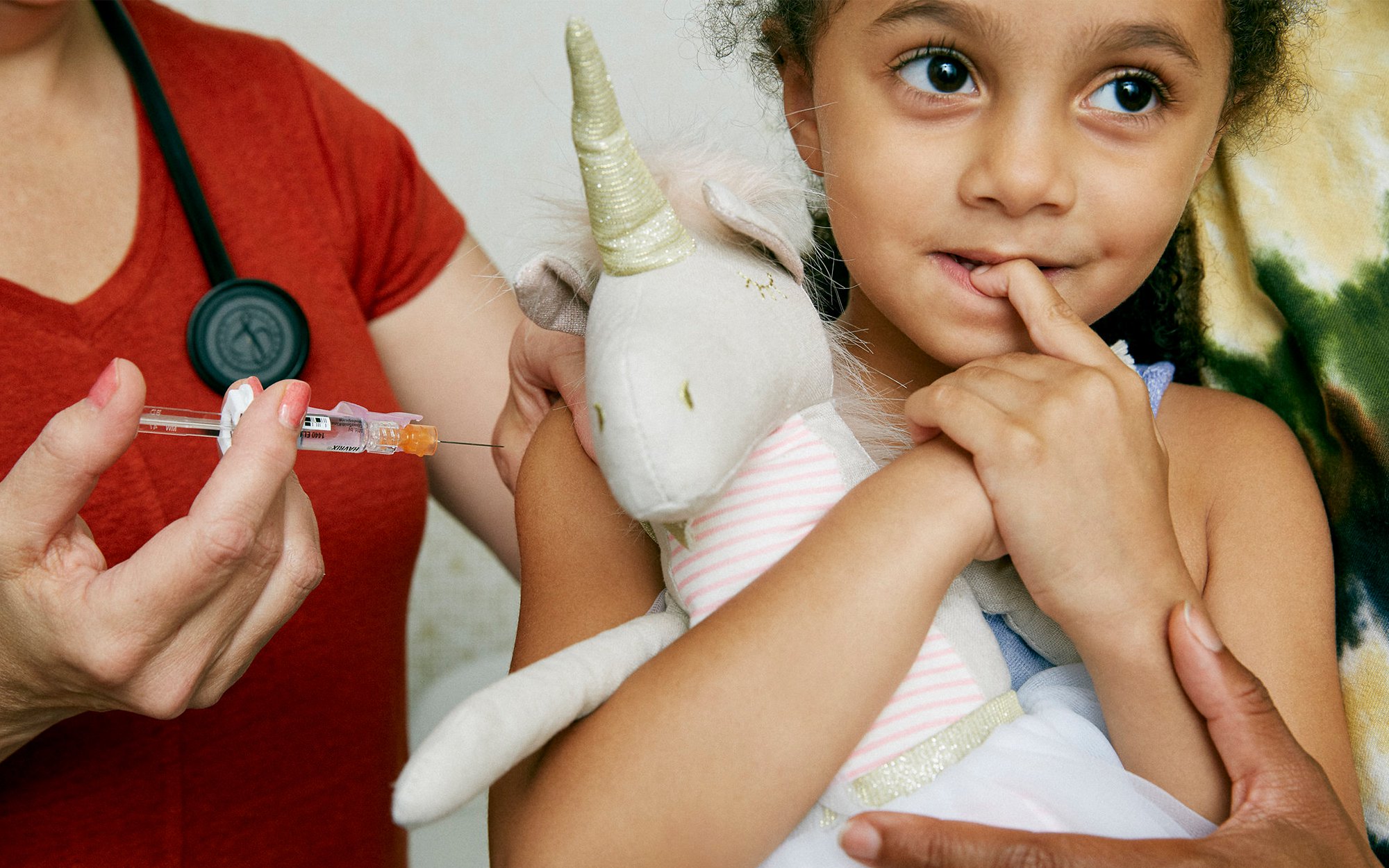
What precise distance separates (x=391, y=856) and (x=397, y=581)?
306 mm

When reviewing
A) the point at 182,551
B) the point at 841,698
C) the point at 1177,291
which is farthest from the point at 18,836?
the point at 1177,291

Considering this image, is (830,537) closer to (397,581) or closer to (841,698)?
(841,698)

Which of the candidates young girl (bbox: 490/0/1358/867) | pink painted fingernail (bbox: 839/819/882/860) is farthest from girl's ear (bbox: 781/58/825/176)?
pink painted fingernail (bbox: 839/819/882/860)

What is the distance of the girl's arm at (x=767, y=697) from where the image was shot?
617 mm

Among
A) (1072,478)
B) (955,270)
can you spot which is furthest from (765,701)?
(955,270)

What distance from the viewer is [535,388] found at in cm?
98

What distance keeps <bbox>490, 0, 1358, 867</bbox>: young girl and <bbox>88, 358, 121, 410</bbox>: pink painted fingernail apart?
317 millimetres

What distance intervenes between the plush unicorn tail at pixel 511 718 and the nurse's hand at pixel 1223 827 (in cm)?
18

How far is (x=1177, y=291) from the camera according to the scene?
40.6 inches

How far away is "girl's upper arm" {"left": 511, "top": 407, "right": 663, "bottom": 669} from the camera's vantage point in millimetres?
794

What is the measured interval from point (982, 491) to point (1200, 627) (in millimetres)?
160

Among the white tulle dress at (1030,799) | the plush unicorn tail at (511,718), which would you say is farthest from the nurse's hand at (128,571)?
the white tulle dress at (1030,799)

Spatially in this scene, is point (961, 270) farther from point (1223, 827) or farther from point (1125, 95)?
point (1223, 827)

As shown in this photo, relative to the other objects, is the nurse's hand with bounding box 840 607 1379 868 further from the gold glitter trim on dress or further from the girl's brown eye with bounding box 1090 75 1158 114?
the girl's brown eye with bounding box 1090 75 1158 114
